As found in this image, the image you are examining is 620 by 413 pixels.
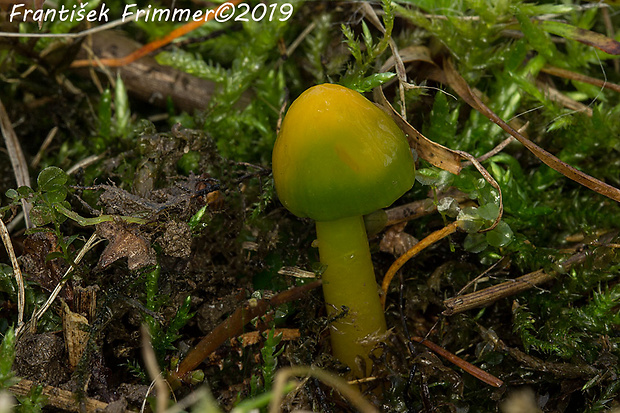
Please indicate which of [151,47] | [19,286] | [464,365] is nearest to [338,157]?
[464,365]

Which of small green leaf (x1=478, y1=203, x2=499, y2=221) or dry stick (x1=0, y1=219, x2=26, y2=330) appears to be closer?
dry stick (x1=0, y1=219, x2=26, y2=330)

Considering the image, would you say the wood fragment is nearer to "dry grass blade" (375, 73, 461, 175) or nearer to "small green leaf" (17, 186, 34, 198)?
"dry grass blade" (375, 73, 461, 175)

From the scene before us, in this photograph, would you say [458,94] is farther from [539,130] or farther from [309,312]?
[309,312]

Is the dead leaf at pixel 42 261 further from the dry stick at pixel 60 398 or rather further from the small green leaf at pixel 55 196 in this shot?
the dry stick at pixel 60 398

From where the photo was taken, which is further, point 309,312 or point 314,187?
point 309,312

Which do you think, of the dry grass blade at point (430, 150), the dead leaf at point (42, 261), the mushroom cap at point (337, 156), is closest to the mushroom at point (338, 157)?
the mushroom cap at point (337, 156)

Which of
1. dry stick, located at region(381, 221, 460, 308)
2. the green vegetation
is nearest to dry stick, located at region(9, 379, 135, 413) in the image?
the green vegetation

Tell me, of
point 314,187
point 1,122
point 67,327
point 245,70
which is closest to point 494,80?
point 245,70

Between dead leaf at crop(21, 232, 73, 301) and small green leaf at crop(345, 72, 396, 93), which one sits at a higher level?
small green leaf at crop(345, 72, 396, 93)
